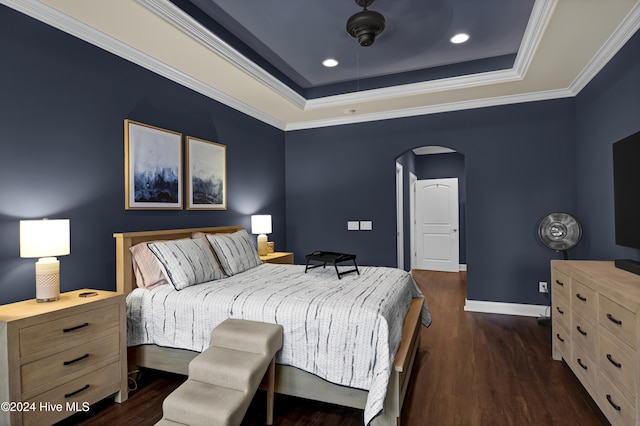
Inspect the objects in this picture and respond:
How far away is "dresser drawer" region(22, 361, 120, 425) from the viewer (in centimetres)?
192

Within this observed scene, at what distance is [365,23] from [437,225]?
562cm

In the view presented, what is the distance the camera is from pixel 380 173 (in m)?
5.08

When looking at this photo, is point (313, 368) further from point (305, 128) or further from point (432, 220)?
point (432, 220)

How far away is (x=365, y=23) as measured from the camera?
9.19ft

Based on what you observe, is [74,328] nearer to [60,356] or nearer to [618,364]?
[60,356]

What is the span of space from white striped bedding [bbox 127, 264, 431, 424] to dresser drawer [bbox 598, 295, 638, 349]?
1.16 meters

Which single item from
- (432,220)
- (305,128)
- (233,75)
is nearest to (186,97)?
(233,75)

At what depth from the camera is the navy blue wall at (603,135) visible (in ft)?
9.22

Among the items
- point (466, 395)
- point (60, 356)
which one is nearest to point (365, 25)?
point (466, 395)

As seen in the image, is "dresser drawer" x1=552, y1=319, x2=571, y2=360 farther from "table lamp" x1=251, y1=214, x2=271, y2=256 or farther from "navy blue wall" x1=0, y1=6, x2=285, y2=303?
"navy blue wall" x1=0, y1=6, x2=285, y2=303

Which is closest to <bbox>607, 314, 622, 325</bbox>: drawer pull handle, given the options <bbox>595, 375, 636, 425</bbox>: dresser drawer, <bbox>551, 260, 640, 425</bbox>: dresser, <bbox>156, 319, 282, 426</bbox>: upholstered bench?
<bbox>551, 260, 640, 425</bbox>: dresser

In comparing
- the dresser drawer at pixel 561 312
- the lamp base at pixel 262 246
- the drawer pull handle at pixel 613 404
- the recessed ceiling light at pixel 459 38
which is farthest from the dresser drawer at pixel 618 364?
Answer: the lamp base at pixel 262 246

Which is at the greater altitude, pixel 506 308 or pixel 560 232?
pixel 560 232

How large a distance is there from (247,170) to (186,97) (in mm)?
1249
